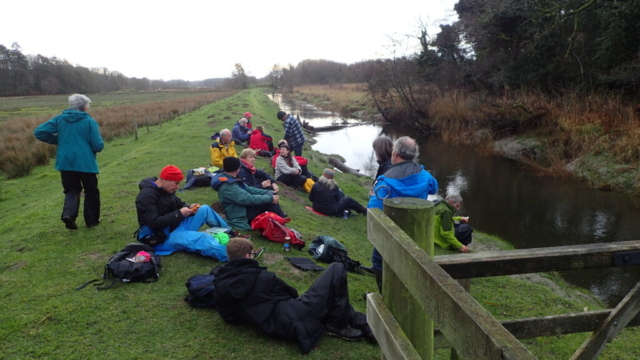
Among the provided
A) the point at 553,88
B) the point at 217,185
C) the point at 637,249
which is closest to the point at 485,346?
the point at 637,249

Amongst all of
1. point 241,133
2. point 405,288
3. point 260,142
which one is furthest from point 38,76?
point 405,288

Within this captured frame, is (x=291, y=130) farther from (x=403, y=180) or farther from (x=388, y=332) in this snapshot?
(x=388, y=332)

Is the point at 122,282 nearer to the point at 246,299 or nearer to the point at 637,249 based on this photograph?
the point at 246,299

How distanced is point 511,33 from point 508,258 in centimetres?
2557

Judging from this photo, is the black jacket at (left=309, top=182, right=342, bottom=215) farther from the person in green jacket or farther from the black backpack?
the black backpack

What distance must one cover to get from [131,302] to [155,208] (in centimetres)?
141

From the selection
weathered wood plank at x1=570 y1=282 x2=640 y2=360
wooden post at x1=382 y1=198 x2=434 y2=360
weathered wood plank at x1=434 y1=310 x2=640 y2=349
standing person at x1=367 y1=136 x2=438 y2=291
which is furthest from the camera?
standing person at x1=367 y1=136 x2=438 y2=291

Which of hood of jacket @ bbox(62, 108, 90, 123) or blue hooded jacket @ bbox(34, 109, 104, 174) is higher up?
hood of jacket @ bbox(62, 108, 90, 123)

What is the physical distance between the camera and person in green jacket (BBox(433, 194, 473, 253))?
24.1ft

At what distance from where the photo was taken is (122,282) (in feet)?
16.1

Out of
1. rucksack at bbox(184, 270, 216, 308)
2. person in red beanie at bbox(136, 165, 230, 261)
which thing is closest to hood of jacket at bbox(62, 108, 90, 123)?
person in red beanie at bbox(136, 165, 230, 261)

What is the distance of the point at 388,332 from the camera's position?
7.89ft

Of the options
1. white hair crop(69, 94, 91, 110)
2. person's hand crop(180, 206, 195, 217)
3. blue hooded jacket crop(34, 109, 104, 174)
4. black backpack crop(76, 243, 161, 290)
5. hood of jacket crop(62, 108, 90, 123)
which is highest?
white hair crop(69, 94, 91, 110)

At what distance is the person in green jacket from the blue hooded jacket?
6079mm
